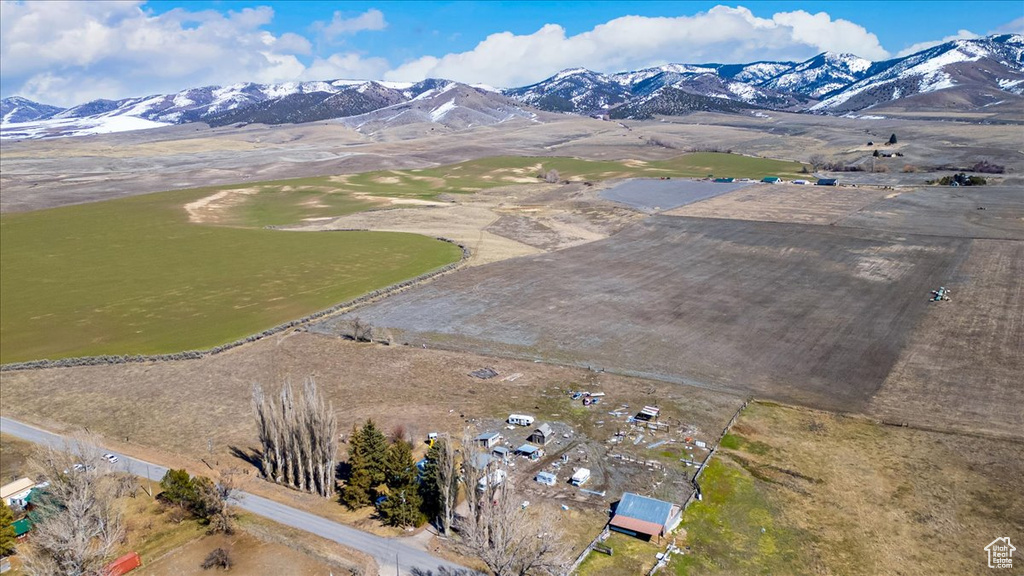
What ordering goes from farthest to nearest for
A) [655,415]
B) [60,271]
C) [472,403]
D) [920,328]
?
[60,271], [920,328], [472,403], [655,415]

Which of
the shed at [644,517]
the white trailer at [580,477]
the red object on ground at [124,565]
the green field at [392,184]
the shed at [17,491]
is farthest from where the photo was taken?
the green field at [392,184]

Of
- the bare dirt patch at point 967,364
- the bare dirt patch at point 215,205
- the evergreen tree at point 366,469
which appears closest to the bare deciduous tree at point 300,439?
the evergreen tree at point 366,469

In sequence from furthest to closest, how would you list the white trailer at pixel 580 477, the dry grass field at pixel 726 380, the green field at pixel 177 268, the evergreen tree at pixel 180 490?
1. the green field at pixel 177 268
2. the white trailer at pixel 580 477
3. the evergreen tree at pixel 180 490
4. the dry grass field at pixel 726 380

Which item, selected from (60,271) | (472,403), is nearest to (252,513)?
(472,403)

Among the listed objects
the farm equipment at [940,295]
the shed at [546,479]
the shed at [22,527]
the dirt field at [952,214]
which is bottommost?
the shed at [22,527]

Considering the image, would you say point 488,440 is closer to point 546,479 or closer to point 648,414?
point 546,479

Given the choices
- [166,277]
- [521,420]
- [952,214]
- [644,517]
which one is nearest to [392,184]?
[166,277]

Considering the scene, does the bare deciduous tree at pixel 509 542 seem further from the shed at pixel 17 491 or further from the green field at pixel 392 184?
the green field at pixel 392 184

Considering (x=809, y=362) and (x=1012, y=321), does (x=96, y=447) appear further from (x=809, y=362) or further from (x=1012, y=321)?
(x=1012, y=321)

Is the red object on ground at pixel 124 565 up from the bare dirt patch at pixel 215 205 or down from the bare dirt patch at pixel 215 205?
down
